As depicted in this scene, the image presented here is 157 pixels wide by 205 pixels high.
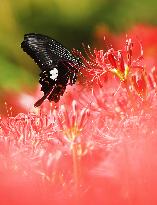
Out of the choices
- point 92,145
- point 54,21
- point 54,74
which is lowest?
point 92,145

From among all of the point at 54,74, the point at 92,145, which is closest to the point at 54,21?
the point at 54,74

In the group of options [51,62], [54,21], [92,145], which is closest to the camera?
[92,145]

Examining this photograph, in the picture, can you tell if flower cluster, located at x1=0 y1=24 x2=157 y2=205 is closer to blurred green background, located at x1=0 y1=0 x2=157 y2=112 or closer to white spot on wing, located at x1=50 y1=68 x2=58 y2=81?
white spot on wing, located at x1=50 y1=68 x2=58 y2=81

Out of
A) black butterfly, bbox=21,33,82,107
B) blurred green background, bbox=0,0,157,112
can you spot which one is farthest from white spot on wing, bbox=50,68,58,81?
blurred green background, bbox=0,0,157,112

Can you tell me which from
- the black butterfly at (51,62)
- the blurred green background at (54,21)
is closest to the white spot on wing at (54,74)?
the black butterfly at (51,62)

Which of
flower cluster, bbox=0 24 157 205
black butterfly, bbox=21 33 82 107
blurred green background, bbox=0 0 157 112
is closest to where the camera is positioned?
flower cluster, bbox=0 24 157 205

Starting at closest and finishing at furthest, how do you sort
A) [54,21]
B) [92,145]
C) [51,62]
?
[92,145], [51,62], [54,21]

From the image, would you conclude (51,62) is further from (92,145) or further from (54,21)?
(54,21)

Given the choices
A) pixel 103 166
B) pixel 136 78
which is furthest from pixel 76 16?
pixel 103 166
